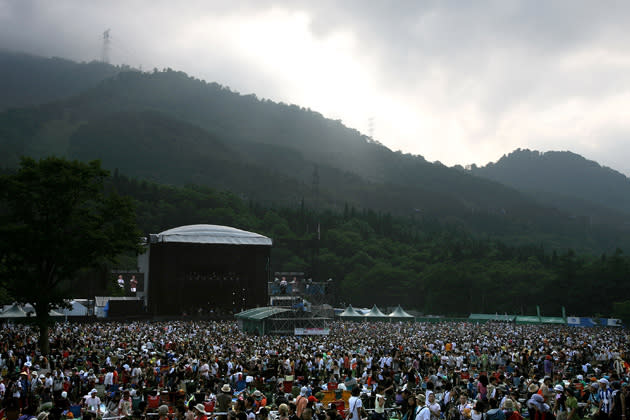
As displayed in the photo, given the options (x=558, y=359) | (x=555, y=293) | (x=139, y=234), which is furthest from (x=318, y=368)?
(x=555, y=293)

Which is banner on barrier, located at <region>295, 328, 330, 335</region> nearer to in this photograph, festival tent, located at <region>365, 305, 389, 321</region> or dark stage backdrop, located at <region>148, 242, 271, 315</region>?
festival tent, located at <region>365, 305, 389, 321</region>

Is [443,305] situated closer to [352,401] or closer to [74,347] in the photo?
[74,347]

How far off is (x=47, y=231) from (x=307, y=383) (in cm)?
1473

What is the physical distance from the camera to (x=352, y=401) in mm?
10523

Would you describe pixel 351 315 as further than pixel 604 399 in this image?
Yes

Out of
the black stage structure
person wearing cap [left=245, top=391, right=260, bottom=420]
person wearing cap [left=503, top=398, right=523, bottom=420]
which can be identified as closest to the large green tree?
person wearing cap [left=245, top=391, right=260, bottom=420]

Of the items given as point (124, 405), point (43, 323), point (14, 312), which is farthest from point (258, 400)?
point (14, 312)

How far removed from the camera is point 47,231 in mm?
25109

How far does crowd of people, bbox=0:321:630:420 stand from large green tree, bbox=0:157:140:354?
2.67 m

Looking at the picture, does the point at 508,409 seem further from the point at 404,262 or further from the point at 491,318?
the point at 404,262

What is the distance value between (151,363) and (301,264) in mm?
92560

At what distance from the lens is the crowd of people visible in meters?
10.9

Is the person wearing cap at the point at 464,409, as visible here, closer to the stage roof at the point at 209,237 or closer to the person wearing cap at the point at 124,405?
the person wearing cap at the point at 124,405

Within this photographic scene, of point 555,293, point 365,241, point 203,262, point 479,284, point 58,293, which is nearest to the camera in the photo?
point 58,293
